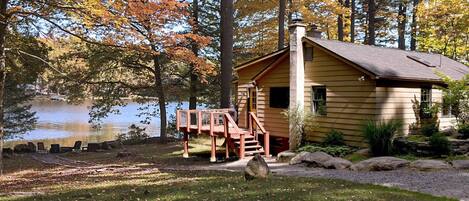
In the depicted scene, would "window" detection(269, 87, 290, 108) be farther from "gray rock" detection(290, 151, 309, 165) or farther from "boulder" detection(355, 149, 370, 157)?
"boulder" detection(355, 149, 370, 157)

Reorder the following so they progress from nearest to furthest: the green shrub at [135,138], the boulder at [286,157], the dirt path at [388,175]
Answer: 1. the dirt path at [388,175]
2. the boulder at [286,157]
3. the green shrub at [135,138]

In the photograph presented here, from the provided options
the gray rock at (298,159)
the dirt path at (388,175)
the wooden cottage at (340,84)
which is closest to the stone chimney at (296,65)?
the wooden cottage at (340,84)

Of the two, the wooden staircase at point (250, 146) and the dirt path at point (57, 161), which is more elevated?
the wooden staircase at point (250, 146)

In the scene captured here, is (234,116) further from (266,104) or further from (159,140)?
(159,140)

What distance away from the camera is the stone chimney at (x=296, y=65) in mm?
16156

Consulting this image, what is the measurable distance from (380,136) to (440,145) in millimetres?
1716

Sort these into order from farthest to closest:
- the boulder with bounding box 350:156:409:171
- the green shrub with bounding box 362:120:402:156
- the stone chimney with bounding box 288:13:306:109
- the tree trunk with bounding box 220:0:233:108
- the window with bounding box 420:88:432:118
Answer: the tree trunk with bounding box 220:0:233:108, the stone chimney with bounding box 288:13:306:109, the window with bounding box 420:88:432:118, the green shrub with bounding box 362:120:402:156, the boulder with bounding box 350:156:409:171

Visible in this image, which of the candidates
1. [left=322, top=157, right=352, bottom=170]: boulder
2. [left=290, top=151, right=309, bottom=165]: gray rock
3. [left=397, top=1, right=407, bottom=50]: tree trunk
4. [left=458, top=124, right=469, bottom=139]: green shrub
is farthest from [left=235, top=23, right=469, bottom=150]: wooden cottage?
[left=397, top=1, right=407, bottom=50]: tree trunk

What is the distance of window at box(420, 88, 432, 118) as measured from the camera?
15.6 metres

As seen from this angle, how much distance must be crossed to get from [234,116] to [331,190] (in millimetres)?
10544

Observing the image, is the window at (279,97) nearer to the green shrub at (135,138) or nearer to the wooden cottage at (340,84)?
the wooden cottage at (340,84)

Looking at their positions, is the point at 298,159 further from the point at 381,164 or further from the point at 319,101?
the point at 319,101

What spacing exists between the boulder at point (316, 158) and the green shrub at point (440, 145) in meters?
3.06

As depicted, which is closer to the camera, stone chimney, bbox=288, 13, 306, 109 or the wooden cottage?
the wooden cottage
